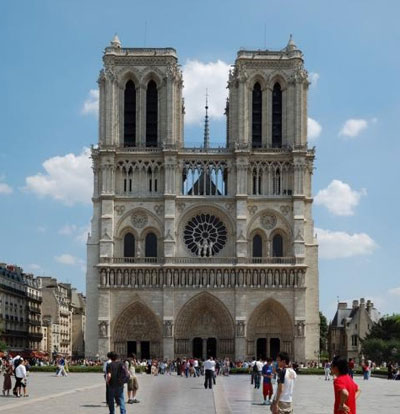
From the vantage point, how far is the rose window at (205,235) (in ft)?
255

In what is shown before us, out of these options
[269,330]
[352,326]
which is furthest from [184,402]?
[352,326]

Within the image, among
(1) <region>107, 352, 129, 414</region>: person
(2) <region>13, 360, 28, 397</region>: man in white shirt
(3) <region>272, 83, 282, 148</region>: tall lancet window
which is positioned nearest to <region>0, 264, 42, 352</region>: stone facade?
(3) <region>272, 83, 282, 148</region>: tall lancet window

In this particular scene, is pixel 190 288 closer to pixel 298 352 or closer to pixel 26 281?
pixel 298 352

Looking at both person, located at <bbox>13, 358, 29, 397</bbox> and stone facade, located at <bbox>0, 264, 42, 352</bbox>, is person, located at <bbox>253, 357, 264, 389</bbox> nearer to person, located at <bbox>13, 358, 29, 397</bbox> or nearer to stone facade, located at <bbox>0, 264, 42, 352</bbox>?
person, located at <bbox>13, 358, 29, 397</bbox>

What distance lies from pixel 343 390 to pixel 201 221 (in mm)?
64933

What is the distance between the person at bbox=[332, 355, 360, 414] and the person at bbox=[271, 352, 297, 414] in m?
3.47

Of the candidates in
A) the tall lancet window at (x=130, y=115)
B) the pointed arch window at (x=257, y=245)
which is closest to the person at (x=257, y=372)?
the pointed arch window at (x=257, y=245)

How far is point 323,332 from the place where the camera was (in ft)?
377

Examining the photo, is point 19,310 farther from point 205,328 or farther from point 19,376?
point 19,376

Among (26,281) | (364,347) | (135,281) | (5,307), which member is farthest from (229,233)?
(26,281)

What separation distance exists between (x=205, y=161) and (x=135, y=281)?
37.8ft

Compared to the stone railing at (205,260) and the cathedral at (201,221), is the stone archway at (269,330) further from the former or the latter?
the stone railing at (205,260)

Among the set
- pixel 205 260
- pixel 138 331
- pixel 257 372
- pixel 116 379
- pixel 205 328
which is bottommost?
pixel 257 372

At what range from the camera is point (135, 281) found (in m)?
75.9
